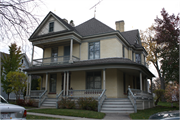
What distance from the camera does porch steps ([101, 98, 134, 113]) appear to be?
42.9ft

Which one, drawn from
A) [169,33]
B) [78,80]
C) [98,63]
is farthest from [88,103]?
[169,33]

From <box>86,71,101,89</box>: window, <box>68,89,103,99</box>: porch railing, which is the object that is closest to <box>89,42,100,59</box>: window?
<box>86,71,101,89</box>: window

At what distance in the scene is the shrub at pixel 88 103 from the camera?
44.9ft

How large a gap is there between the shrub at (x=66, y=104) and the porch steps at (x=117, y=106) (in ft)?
9.58

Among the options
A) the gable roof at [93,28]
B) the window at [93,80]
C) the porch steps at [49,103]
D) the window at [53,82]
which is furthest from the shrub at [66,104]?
the gable roof at [93,28]

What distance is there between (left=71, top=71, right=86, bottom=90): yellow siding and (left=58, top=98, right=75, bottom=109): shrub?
3.15 meters

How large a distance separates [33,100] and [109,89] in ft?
26.5

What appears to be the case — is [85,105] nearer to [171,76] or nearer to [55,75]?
[55,75]

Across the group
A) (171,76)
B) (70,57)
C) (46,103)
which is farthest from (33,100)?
(171,76)

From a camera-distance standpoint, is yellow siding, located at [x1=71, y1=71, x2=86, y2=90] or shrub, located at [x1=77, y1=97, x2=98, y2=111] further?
yellow siding, located at [x1=71, y1=71, x2=86, y2=90]

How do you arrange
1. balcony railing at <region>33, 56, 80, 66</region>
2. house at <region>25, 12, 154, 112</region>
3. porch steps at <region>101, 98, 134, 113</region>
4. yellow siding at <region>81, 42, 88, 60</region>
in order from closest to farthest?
porch steps at <region>101, 98, 134, 113</region> < house at <region>25, 12, 154, 112</region> < balcony railing at <region>33, 56, 80, 66</region> < yellow siding at <region>81, 42, 88, 60</region>

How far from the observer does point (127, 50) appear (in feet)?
71.7

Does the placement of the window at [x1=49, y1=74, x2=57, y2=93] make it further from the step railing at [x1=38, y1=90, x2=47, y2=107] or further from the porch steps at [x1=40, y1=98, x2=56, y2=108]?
the porch steps at [x1=40, y1=98, x2=56, y2=108]

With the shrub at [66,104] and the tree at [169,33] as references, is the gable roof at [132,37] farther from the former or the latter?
the shrub at [66,104]
